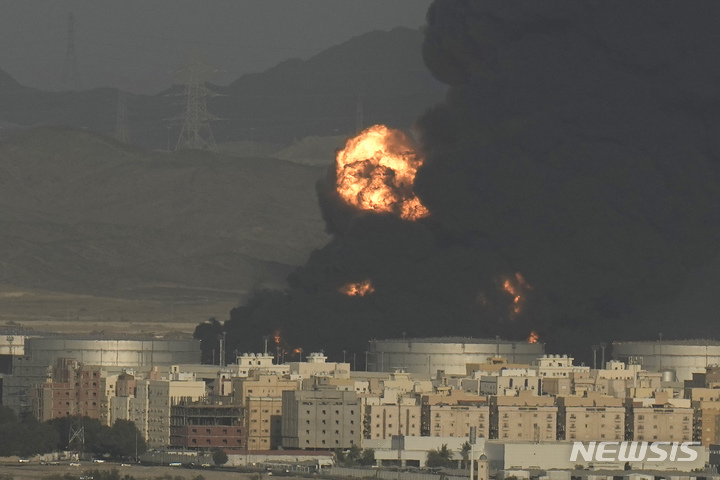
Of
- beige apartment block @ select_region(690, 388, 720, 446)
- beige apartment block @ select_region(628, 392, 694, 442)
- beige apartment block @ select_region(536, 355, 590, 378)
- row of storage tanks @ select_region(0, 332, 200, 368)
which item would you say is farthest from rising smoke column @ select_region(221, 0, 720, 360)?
beige apartment block @ select_region(628, 392, 694, 442)

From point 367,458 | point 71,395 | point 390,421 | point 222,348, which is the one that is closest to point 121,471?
point 367,458

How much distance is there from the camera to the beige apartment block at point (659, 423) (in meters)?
111

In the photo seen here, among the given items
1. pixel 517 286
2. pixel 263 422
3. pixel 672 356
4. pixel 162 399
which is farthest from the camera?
pixel 672 356

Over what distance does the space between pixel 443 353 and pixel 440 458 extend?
34.3m

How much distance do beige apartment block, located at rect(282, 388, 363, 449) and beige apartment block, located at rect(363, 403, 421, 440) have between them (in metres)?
0.64

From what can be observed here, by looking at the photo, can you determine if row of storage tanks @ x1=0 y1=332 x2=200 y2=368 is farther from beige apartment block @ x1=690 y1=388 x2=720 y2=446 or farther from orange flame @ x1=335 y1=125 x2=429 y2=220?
beige apartment block @ x1=690 y1=388 x2=720 y2=446

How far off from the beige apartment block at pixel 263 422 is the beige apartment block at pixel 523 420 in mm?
9259

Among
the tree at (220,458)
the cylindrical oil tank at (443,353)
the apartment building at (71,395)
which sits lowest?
the tree at (220,458)

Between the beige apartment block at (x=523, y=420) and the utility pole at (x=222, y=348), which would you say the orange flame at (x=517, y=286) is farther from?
the beige apartment block at (x=523, y=420)

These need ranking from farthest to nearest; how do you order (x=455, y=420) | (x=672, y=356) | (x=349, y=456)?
(x=672, y=356) < (x=455, y=420) < (x=349, y=456)

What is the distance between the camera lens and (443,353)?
5359 inches

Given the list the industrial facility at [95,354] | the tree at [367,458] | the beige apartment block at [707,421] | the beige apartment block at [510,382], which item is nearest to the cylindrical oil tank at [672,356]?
the beige apartment block at [510,382]

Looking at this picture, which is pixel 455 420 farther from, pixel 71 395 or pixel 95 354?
pixel 95 354

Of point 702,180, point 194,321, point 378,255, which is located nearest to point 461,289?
point 378,255
